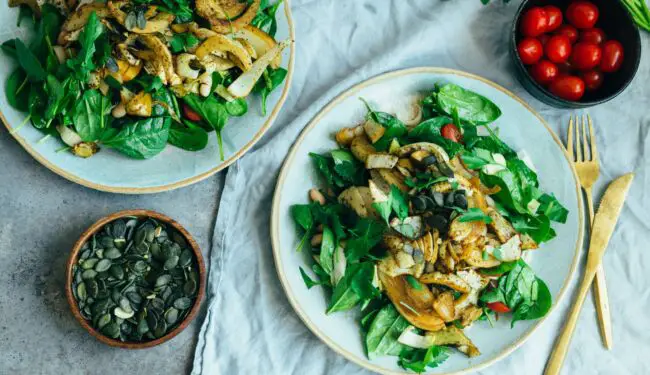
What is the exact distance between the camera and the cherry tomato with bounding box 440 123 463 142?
77.0 inches

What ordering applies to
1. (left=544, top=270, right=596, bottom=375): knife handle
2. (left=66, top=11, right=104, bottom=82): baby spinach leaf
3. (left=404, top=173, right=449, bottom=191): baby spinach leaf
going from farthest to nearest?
(left=544, top=270, right=596, bottom=375): knife handle < (left=404, top=173, right=449, bottom=191): baby spinach leaf < (left=66, top=11, right=104, bottom=82): baby spinach leaf

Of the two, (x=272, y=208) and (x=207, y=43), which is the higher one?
(x=207, y=43)

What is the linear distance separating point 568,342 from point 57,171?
1562 millimetres

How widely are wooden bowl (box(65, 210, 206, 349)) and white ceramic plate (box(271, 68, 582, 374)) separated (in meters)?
0.22

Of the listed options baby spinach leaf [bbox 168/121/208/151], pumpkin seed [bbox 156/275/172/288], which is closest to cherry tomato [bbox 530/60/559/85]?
baby spinach leaf [bbox 168/121/208/151]

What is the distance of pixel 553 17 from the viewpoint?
84.1 inches

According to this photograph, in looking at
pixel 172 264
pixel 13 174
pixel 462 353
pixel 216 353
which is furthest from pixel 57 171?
pixel 462 353

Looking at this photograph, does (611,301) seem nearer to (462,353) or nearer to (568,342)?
(568,342)

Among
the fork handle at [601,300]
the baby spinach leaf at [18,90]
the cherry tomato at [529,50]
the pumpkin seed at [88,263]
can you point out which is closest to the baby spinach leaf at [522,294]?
the fork handle at [601,300]

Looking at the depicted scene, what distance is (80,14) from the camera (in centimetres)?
178

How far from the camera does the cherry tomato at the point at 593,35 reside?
215 centimetres

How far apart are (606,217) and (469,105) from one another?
579mm

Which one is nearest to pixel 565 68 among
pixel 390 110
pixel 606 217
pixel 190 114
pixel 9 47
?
pixel 606 217

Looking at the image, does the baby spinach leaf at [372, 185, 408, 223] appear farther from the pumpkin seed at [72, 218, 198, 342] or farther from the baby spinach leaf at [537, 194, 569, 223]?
the pumpkin seed at [72, 218, 198, 342]
